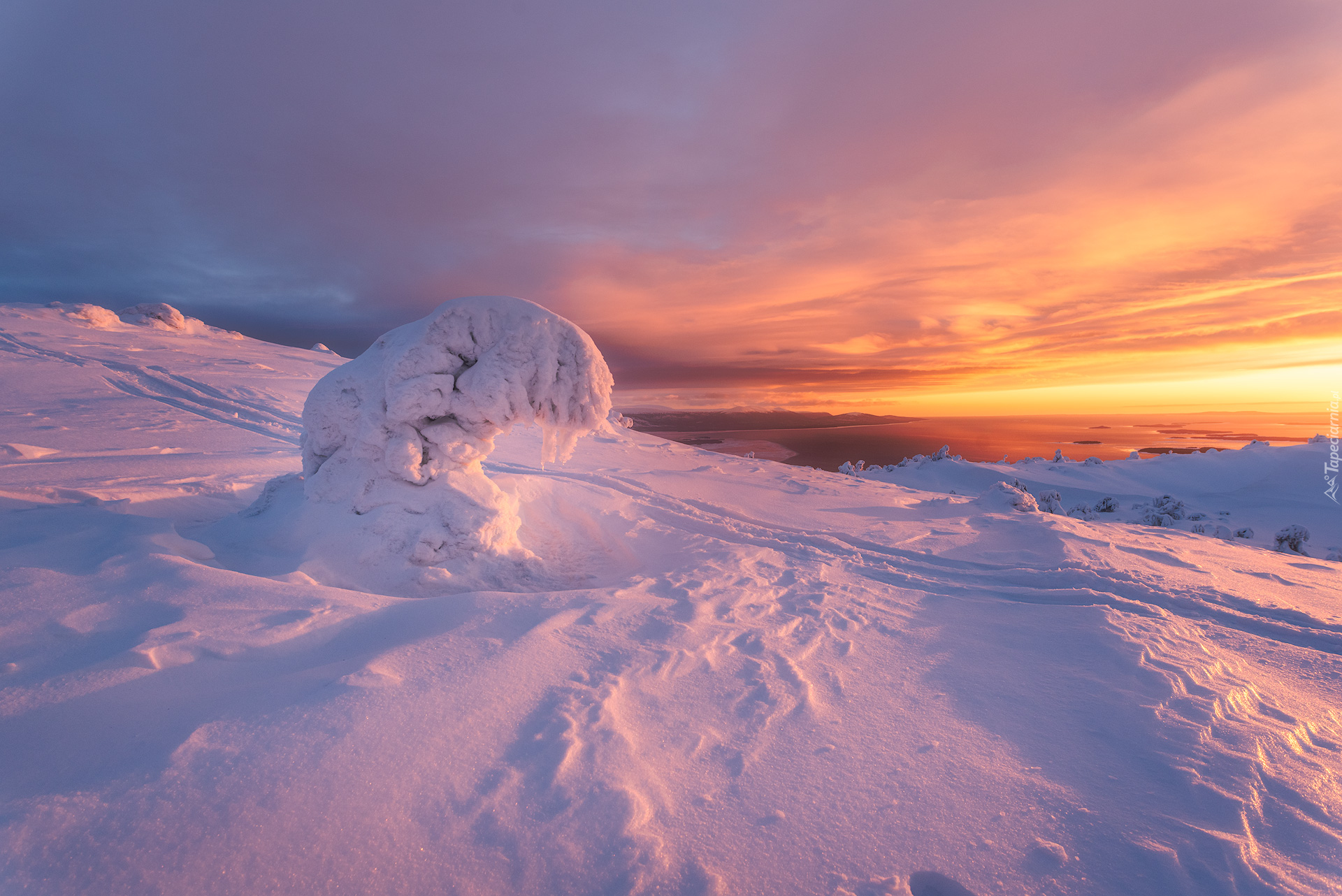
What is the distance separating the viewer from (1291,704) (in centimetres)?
321

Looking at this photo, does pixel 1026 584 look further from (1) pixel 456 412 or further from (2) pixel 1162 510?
(2) pixel 1162 510

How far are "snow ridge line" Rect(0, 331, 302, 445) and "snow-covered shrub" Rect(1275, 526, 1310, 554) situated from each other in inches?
846

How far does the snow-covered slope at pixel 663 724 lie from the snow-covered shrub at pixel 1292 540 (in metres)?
5.52

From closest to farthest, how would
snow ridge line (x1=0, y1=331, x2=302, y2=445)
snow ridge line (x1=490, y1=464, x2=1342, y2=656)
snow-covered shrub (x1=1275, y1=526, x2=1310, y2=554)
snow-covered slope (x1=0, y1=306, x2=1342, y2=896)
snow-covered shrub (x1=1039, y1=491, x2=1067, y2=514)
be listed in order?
snow-covered slope (x1=0, y1=306, x2=1342, y2=896) → snow ridge line (x1=490, y1=464, x2=1342, y2=656) → snow-covered shrub (x1=1275, y1=526, x2=1310, y2=554) → snow-covered shrub (x1=1039, y1=491, x2=1067, y2=514) → snow ridge line (x1=0, y1=331, x2=302, y2=445)

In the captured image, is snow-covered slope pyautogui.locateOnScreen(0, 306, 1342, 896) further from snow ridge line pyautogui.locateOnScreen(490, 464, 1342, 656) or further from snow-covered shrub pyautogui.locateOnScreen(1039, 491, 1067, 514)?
snow-covered shrub pyautogui.locateOnScreen(1039, 491, 1067, 514)

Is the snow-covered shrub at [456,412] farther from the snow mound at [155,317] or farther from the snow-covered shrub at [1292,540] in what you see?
the snow mound at [155,317]

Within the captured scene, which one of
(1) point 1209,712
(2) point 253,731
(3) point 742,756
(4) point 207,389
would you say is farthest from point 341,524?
(4) point 207,389

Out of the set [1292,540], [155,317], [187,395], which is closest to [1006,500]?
[1292,540]

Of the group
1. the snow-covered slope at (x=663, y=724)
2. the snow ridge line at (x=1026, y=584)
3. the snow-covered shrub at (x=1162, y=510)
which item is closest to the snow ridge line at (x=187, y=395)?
the snow-covered slope at (x=663, y=724)

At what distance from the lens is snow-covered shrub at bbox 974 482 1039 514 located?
28.6 feet

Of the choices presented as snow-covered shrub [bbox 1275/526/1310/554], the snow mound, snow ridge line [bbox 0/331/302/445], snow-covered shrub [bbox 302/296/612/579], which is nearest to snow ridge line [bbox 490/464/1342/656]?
snow-covered shrub [bbox 302/296/612/579]

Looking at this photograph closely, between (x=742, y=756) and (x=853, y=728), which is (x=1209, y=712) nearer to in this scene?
(x=853, y=728)

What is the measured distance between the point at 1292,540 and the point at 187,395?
27754 millimetres

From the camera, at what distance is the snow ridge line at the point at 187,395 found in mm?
13062
